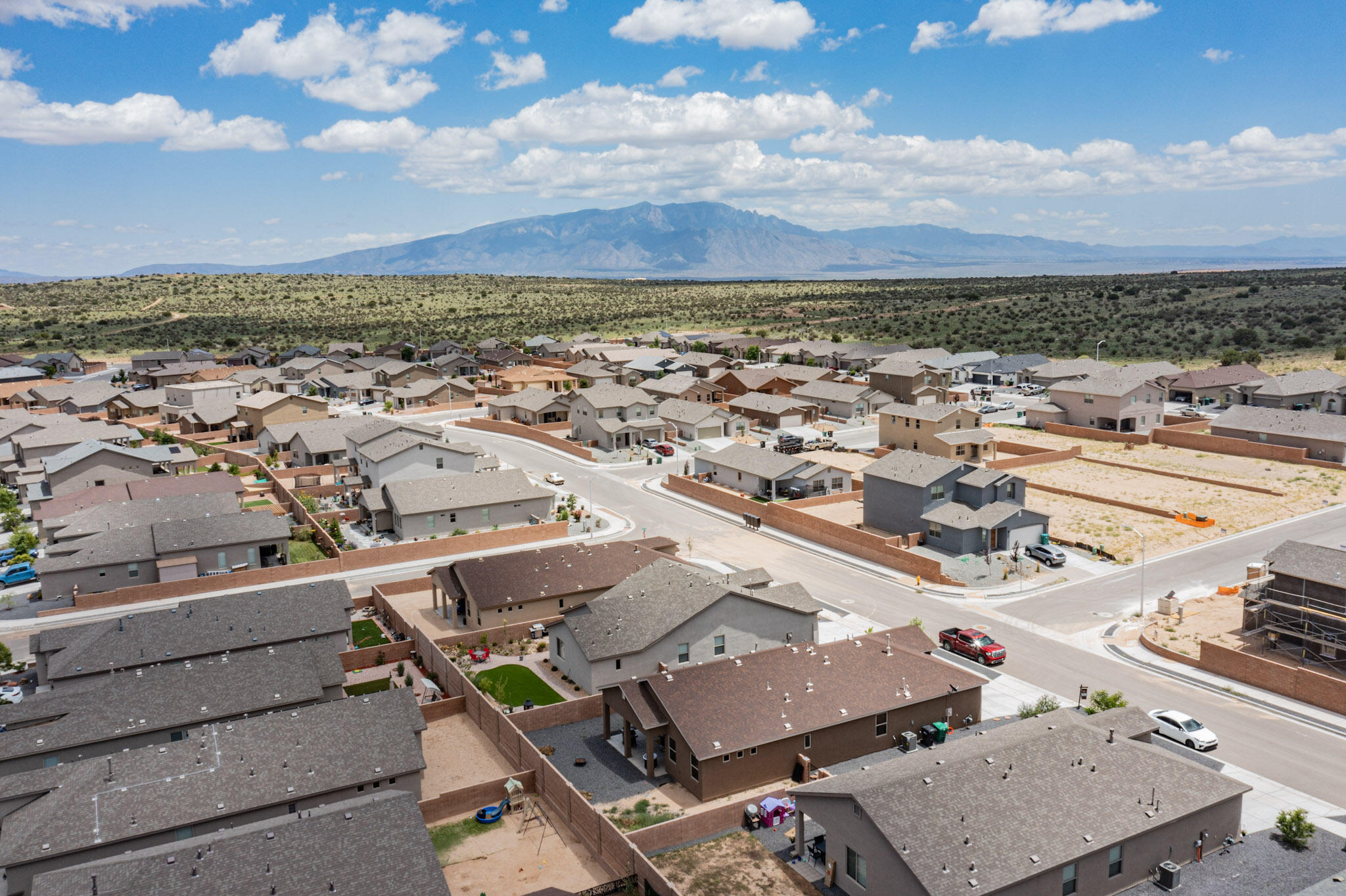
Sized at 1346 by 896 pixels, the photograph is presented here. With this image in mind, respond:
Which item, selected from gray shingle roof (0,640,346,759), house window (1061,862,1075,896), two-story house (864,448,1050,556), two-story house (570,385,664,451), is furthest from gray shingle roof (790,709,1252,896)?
two-story house (570,385,664,451)

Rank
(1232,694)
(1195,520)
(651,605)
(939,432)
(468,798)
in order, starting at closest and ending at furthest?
(468,798) → (1232,694) → (651,605) → (1195,520) → (939,432)

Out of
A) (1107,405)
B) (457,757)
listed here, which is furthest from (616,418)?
(457,757)

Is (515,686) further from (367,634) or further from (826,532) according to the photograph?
(826,532)

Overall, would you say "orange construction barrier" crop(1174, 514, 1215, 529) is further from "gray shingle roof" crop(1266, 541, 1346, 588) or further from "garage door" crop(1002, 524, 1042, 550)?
"gray shingle roof" crop(1266, 541, 1346, 588)

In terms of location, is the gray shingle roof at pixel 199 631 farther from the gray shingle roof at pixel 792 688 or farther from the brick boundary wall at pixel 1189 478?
the brick boundary wall at pixel 1189 478

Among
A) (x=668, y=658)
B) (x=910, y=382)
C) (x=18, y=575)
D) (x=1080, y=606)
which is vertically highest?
(x=910, y=382)

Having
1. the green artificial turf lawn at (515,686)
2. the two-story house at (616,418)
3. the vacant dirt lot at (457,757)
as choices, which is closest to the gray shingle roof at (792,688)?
the vacant dirt lot at (457,757)

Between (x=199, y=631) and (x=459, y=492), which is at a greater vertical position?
(x=459, y=492)
